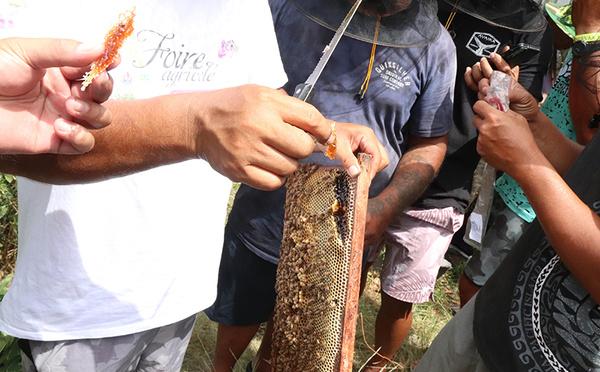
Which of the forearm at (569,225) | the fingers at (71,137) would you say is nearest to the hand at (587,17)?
the forearm at (569,225)

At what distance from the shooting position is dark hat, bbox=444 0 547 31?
7.38ft

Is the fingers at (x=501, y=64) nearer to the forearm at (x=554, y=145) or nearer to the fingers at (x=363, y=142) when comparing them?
the forearm at (x=554, y=145)

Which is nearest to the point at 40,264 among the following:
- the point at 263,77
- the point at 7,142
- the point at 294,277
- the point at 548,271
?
the point at 7,142

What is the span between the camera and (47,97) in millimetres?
943

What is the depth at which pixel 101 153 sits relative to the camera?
3.75 ft

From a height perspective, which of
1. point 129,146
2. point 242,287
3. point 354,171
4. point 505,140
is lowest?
point 242,287

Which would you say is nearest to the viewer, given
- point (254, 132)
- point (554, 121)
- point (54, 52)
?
point (54, 52)

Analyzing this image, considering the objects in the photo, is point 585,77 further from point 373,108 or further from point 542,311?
point 542,311

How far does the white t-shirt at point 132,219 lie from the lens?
134 centimetres

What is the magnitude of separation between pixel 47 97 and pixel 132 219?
21.7 inches

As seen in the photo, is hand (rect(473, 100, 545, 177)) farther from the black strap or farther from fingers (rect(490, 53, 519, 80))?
Result: the black strap

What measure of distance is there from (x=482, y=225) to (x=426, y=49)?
1.09 metres

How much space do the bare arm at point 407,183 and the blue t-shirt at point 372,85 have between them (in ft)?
0.22

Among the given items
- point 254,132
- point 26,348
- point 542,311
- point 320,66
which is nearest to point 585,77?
point 542,311
